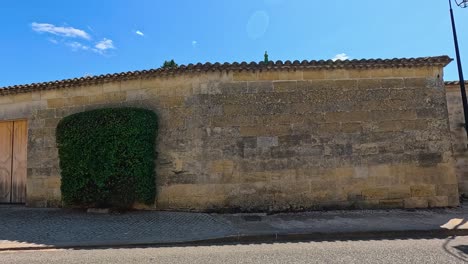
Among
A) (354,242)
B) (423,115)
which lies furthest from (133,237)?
(423,115)

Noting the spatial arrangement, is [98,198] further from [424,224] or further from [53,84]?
[424,224]

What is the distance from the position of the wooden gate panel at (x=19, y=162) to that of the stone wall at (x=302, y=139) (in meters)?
4.05

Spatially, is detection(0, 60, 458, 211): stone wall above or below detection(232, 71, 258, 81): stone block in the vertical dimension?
below

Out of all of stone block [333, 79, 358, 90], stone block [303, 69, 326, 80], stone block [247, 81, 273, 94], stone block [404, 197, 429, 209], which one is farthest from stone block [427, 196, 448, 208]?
stone block [247, 81, 273, 94]

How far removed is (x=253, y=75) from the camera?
30.3ft

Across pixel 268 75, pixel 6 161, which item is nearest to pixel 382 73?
pixel 268 75

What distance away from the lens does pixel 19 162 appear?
10727 mm

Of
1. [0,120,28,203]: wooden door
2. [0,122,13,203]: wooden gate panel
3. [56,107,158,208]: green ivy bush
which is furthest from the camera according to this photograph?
[0,122,13,203]: wooden gate panel

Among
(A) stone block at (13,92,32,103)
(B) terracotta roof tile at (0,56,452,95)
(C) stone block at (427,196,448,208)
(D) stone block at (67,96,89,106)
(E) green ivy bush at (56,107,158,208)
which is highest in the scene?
(B) terracotta roof tile at (0,56,452,95)

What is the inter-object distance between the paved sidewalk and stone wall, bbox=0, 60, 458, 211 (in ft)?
1.85

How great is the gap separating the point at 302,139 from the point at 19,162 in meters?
8.05

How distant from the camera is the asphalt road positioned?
5137 millimetres

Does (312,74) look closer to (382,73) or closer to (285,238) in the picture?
(382,73)

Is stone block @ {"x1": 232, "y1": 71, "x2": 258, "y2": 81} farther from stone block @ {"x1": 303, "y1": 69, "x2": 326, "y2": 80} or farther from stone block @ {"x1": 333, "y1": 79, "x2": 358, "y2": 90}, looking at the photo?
stone block @ {"x1": 333, "y1": 79, "x2": 358, "y2": 90}
